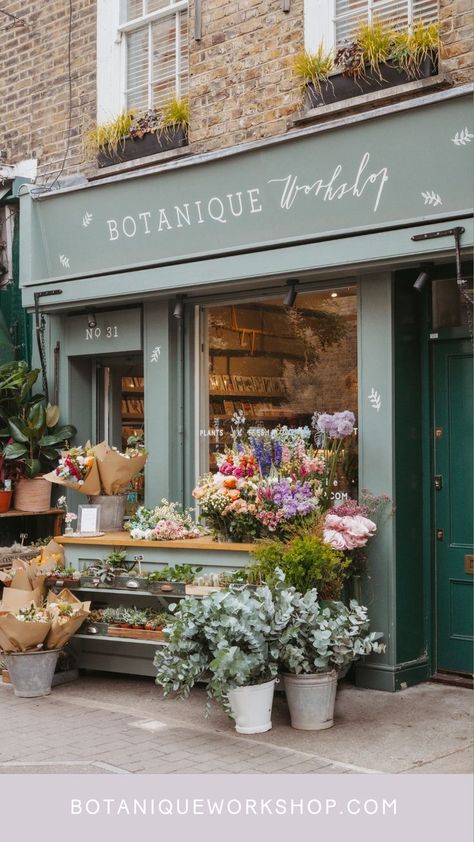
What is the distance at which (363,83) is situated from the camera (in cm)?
762

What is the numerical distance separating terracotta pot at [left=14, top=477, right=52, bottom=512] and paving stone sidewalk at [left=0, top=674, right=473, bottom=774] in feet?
7.21

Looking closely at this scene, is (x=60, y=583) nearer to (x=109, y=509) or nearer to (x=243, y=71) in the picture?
(x=109, y=509)

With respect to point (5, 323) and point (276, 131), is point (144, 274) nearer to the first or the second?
point (276, 131)

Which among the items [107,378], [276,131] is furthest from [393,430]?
[107,378]

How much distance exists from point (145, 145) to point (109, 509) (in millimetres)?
3368

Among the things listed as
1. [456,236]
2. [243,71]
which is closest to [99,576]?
[456,236]

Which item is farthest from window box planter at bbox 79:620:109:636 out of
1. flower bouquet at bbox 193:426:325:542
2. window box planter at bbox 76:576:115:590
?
flower bouquet at bbox 193:426:325:542

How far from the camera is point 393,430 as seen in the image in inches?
286

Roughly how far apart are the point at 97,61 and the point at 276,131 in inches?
103

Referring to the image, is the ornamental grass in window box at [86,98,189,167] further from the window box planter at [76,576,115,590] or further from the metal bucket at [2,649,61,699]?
the metal bucket at [2,649,61,699]

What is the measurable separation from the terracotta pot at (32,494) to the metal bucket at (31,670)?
2.18 meters

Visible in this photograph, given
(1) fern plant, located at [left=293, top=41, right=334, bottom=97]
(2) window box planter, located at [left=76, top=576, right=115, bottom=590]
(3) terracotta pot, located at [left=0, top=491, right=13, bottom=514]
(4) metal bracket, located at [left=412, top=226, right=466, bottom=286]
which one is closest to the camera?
(4) metal bracket, located at [left=412, top=226, right=466, bottom=286]

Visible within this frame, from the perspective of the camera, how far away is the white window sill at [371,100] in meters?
7.13

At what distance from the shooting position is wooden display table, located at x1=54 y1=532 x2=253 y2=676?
7.42 metres
